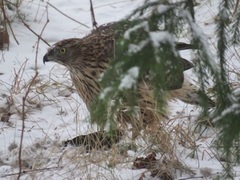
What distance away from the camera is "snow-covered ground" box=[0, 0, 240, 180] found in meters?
3.96

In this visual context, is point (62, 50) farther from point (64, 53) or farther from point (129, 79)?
point (129, 79)

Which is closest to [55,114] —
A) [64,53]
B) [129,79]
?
[64,53]

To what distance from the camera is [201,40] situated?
7.22 ft

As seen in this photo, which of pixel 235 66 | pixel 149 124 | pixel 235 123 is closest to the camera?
pixel 235 123

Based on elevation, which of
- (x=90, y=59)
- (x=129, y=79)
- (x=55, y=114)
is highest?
(x=90, y=59)

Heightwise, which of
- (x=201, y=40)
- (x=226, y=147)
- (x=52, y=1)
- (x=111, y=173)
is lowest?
(x=111, y=173)

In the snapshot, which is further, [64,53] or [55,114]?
[55,114]

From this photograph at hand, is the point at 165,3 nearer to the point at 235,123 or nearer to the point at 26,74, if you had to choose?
the point at 235,123

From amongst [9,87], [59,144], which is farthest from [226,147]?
[9,87]

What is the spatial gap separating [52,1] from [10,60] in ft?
5.32

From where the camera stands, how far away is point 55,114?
514cm

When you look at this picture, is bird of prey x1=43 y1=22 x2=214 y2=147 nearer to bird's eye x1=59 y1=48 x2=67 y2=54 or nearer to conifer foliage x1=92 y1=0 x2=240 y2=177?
bird's eye x1=59 y1=48 x2=67 y2=54

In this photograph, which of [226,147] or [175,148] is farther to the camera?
[175,148]

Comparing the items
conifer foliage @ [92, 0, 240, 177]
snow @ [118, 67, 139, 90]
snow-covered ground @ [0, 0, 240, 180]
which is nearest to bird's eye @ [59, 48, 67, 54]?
snow-covered ground @ [0, 0, 240, 180]
